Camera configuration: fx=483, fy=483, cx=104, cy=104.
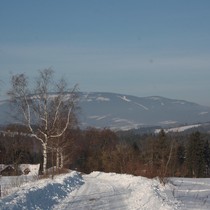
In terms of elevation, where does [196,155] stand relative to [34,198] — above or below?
below

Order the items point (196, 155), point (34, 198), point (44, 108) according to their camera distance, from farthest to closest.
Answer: point (196, 155), point (44, 108), point (34, 198)

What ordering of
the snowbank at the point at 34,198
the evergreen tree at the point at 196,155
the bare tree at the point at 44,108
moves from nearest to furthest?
the snowbank at the point at 34,198, the bare tree at the point at 44,108, the evergreen tree at the point at 196,155

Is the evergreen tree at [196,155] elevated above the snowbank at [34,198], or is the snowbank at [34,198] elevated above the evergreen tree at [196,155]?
the snowbank at [34,198]

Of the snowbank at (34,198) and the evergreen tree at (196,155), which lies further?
the evergreen tree at (196,155)

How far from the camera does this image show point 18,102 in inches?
1305

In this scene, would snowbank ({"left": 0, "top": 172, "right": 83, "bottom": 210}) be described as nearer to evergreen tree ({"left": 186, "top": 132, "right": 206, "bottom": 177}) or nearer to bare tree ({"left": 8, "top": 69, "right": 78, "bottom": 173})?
bare tree ({"left": 8, "top": 69, "right": 78, "bottom": 173})

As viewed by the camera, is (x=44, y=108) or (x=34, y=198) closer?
(x=34, y=198)

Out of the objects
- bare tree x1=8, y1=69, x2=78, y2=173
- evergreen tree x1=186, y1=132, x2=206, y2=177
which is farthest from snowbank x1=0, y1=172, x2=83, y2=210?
evergreen tree x1=186, y1=132, x2=206, y2=177

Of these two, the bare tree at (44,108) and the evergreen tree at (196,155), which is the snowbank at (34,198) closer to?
the bare tree at (44,108)

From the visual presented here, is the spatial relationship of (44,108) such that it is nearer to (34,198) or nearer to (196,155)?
(34,198)

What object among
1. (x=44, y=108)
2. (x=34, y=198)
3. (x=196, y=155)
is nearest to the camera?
(x=34, y=198)

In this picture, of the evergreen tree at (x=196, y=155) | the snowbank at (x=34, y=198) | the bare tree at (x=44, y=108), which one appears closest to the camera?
the snowbank at (x=34, y=198)

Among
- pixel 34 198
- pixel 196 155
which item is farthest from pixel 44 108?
pixel 196 155

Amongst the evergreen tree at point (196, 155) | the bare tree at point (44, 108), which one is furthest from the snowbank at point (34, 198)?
the evergreen tree at point (196, 155)
